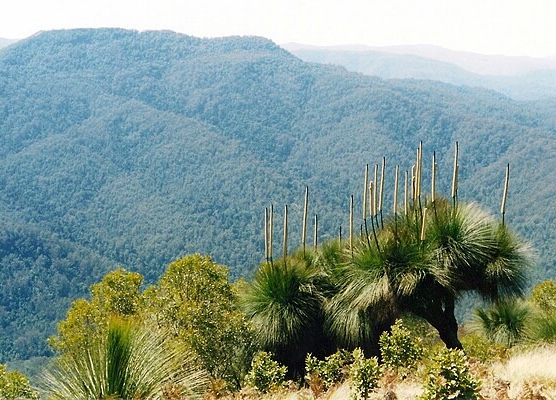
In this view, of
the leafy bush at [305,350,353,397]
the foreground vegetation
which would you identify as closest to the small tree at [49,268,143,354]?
the foreground vegetation

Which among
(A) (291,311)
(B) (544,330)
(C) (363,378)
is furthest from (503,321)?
(C) (363,378)

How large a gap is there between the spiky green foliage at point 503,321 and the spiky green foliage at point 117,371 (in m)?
7.79

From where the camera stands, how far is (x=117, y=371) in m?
4.50

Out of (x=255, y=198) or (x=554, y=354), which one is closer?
(x=554, y=354)

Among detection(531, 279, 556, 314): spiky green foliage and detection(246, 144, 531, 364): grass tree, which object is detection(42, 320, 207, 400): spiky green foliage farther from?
detection(531, 279, 556, 314): spiky green foliage

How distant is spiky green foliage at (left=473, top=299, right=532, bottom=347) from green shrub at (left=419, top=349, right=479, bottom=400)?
23.4 feet

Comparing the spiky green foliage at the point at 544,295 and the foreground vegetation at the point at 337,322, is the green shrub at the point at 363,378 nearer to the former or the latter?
the foreground vegetation at the point at 337,322

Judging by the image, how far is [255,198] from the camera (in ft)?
527

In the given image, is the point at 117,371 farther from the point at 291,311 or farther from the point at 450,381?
the point at 291,311

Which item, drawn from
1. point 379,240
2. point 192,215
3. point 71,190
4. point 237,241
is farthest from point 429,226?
point 71,190

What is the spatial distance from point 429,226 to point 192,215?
14693 centimetres

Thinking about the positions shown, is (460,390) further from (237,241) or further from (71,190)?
(71,190)

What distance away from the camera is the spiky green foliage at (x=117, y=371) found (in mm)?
4473

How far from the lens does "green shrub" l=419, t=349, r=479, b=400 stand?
427cm
